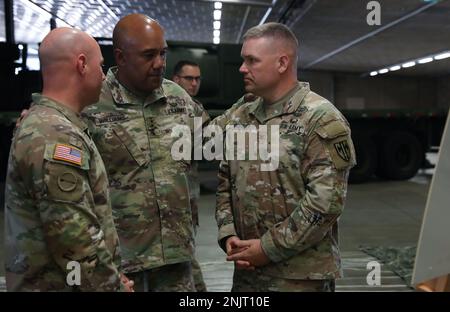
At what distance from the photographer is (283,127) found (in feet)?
5.37

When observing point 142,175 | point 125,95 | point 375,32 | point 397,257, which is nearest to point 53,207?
point 142,175

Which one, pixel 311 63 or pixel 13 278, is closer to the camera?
pixel 13 278

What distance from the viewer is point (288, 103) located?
1651mm

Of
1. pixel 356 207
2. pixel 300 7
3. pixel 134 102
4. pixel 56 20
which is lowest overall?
pixel 356 207

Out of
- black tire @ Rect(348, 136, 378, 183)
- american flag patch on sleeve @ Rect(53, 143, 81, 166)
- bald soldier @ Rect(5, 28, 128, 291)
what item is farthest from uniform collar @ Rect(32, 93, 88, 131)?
black tire @ Rect(348, 136, 378, 183)

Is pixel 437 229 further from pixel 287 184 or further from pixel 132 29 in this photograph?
pixel 132 29

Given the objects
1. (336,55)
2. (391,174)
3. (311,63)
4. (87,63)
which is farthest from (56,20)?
(311,63)

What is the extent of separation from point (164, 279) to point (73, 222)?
667mm

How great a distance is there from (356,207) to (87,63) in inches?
208

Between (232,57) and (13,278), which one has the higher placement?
(232,57)

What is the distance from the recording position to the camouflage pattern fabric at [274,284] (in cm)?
164

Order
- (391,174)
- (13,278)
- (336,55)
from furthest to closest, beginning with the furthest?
1. (336,55)
2. (391,174)
3. (13,278)

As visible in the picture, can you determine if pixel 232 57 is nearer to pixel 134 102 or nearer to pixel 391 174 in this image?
pixel 391 174

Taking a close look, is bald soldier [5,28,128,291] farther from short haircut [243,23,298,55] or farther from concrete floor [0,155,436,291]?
concrete floor [0,155,436,291]
